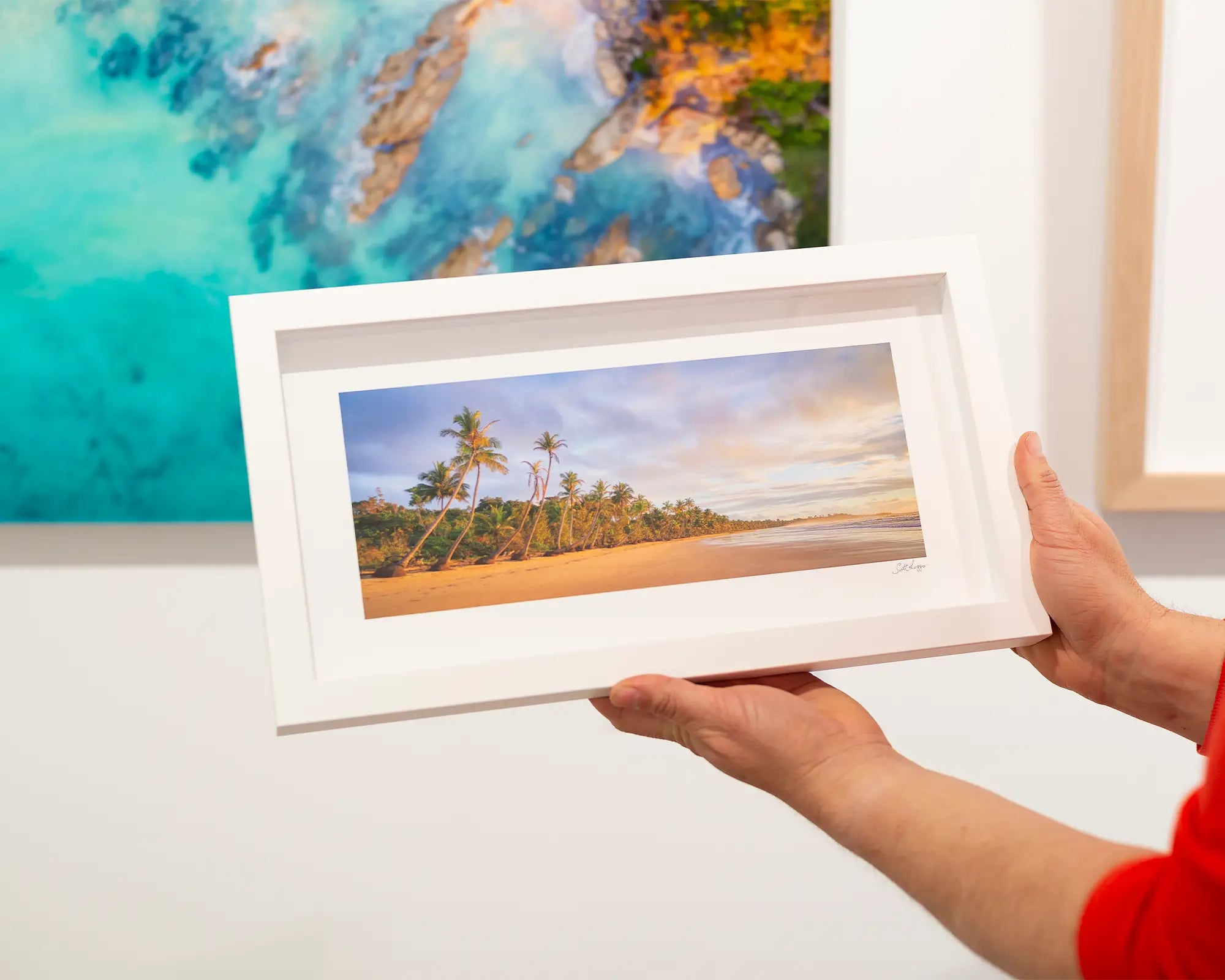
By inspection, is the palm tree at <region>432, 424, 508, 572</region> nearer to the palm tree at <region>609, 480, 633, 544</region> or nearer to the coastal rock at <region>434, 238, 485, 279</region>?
the palm tree at <region>609, 480, 633, 544</region>

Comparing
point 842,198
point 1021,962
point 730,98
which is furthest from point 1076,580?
point 730,98


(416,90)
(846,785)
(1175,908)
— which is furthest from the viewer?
(416,90)

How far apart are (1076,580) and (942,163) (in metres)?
0.57

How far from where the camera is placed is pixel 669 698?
2.39 ft

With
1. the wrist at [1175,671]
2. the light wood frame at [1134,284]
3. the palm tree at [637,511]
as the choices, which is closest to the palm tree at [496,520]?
the palm tree at [637,511]

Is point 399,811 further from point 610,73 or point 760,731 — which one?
point 610,73

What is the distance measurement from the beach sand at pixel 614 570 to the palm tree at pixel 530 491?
0.03 metres

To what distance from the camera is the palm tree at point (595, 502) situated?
2.57 feet

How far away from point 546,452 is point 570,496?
0.15 ft

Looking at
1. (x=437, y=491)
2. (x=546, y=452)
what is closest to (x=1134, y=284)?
(x=546, y=452)

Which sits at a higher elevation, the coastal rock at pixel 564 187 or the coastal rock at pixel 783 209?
the coastal rock at pixel 564 187

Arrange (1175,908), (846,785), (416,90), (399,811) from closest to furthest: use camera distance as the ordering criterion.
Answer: (1175,908), (846,785), (416,90), (399,811)

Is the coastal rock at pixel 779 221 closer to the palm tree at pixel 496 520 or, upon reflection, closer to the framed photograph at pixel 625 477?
the framed photograph at pixel 625 477

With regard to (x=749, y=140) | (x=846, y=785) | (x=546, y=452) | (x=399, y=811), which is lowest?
(x=399, y=811)
